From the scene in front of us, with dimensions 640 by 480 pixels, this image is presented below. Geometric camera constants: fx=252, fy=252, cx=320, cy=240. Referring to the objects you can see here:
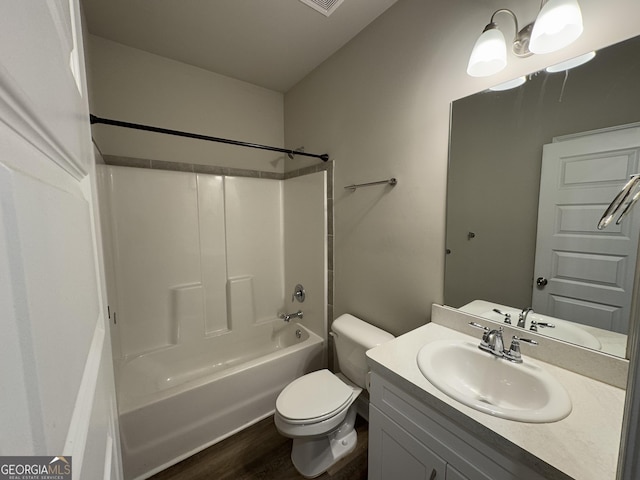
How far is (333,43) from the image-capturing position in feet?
5.81

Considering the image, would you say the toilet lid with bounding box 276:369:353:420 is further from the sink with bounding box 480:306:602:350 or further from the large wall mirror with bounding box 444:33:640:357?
the sink with bounding box 480:306:602:350

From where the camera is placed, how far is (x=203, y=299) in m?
2.12

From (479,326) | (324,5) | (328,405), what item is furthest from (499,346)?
(324,5)

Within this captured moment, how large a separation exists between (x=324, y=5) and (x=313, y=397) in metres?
2.26

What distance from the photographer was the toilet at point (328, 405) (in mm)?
1317

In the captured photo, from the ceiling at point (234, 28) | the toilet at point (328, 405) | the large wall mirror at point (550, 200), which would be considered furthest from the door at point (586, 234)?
the ceiling at point (234, 28)

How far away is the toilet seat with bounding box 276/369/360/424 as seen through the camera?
1322 mm

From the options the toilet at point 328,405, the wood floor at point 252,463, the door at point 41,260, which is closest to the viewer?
the door at point 41,260

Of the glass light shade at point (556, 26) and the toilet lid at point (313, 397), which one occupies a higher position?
the glass light shade at point (556, 26)

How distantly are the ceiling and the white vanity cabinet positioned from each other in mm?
2022

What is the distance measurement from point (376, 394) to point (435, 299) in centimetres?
60

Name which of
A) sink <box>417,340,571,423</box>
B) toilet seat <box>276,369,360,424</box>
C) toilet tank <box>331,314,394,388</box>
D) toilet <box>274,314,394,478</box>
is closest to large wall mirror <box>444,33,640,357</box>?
sink <box>417,340,571,423</box>

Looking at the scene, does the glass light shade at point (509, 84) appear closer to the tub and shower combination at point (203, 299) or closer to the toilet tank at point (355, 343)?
the tub and shower combination at point (203, 299)

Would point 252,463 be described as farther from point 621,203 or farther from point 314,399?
point 621,203
